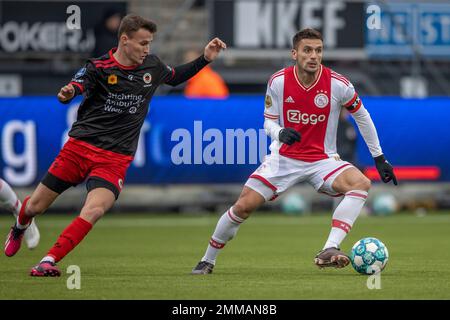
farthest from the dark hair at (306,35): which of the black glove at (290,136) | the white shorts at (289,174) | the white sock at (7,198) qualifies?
the white sock at (7,198)

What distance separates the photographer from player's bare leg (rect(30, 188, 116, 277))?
9.73 metres

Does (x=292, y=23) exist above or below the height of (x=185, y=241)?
above

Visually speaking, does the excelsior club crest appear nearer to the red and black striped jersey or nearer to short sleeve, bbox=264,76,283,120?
the red and black striped jersey

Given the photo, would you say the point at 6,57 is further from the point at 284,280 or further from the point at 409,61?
the point at 284,280

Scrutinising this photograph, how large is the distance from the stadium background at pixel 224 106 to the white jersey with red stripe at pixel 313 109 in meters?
8.67

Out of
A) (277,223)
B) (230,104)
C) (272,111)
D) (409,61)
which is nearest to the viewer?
(272,111)

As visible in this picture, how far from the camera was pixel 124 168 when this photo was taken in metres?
10.3

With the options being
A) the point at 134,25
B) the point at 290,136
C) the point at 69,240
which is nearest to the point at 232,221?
the point at 290,136

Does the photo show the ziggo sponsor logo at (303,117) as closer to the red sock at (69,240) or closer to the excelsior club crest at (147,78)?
the excelsior club crest at (147,78)

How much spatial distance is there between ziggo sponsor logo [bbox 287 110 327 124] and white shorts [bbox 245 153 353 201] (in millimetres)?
358

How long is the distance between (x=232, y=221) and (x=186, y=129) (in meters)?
8.95
